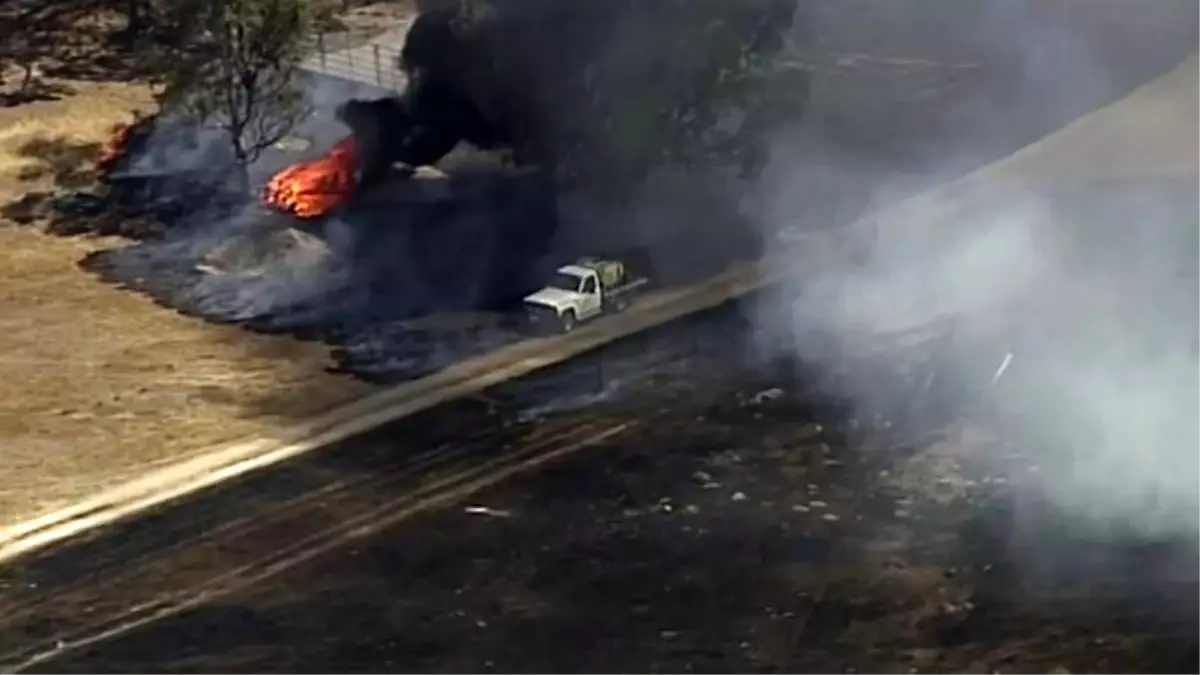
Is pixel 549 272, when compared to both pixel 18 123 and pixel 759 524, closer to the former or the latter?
pixel 759 524

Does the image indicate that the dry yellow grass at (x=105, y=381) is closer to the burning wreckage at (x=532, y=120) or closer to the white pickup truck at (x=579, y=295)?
the burning wreckage at (x=532, y=120)

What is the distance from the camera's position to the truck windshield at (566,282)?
1237 inches

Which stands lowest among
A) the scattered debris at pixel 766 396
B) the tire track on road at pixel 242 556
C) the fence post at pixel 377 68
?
the tire track on road at pixel 242 556

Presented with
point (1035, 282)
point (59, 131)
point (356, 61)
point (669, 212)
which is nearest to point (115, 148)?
point (59, 131)

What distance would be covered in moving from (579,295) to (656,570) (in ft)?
26.4

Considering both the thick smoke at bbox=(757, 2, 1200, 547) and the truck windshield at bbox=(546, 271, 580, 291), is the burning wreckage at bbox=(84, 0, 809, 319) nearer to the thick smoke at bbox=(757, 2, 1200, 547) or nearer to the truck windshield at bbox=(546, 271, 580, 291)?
the truck windshield at bbox=(546, 271, 580, 291)

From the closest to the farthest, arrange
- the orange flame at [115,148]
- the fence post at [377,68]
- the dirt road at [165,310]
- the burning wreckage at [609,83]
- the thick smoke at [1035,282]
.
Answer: the thick smoke at [1035,282] < the dirt road at [165,310] < the burning wreckage at [609,83] < the orange flame at [115,148] < the fence post at [377,68]

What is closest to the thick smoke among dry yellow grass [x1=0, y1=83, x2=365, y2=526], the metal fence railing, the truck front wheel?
the truck front wheel

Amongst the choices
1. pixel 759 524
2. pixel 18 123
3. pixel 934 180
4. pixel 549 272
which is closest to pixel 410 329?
pixel 549 272

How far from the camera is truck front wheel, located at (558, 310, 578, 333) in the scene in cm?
3105

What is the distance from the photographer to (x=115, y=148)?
4025 cm

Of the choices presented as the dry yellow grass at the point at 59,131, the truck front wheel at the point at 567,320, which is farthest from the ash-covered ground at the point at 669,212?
the dry yellow grass at the point at 59,131

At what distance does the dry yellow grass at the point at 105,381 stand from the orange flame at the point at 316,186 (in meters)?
3.10

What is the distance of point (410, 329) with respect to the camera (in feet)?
104
